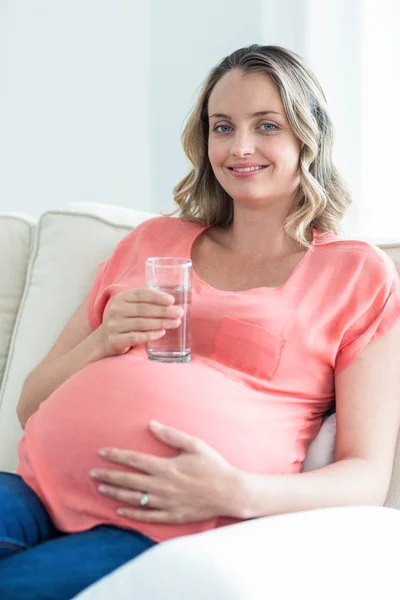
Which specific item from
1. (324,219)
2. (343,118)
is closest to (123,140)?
(343,118)

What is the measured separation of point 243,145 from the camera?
1.59 metres

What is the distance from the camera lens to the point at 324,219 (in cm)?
170

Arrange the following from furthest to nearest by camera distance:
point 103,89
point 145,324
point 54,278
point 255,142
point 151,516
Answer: point 103,89 < point 54,278 < point 255,142 < point 145,324 < point 151,516

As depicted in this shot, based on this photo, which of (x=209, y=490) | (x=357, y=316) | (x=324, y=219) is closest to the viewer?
(x=209, y=490)

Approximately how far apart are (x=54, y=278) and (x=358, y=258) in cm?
67

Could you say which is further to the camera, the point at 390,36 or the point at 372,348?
the point at 390,36

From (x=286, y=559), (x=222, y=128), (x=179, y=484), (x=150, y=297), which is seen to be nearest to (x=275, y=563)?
(x=286, y=559)

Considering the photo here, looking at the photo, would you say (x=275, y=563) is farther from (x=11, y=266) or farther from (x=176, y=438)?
(x=11, y=266)

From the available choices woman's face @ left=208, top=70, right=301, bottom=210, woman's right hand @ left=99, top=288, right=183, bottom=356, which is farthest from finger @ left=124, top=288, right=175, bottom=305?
woman's face @ left=208, top=70, right=301, bottom=210

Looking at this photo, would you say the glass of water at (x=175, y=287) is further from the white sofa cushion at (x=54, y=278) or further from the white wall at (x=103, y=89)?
the white wall at (x=103, y=89)

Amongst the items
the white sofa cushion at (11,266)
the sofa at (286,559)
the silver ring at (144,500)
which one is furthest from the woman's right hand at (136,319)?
the white sofa cushion at (11,266)

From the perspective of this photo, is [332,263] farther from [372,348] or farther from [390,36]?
[390,36]

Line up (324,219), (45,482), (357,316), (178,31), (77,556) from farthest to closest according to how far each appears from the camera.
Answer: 1. (178,31)
2. (324,219)
3. (357,316)
4. (45,482)
5. (77,556)

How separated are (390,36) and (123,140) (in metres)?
0.98
